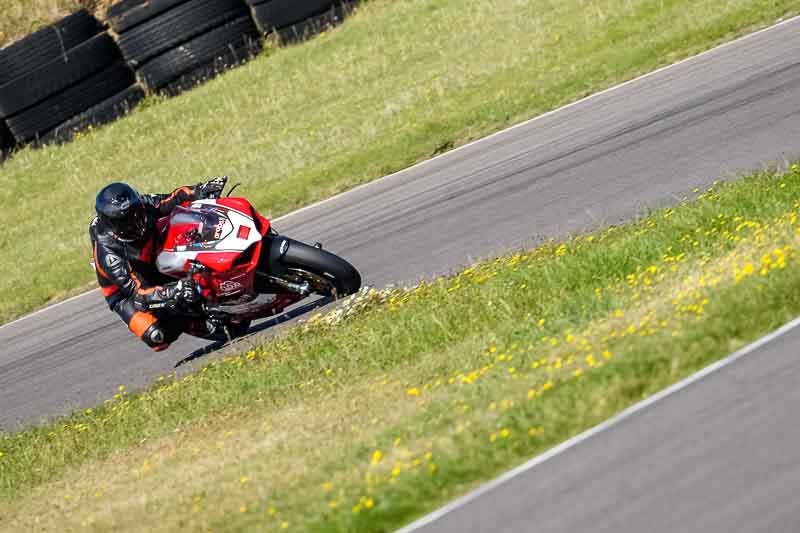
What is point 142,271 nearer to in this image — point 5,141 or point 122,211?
point 122,211

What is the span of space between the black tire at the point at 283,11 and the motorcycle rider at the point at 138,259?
11789 millimetres

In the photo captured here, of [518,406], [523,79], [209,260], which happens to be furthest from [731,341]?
[523,79]

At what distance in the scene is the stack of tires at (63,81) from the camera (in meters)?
20.2

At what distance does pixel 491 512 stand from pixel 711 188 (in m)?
5.78

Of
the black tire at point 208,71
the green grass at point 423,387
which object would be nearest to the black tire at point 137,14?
the black tire at point 208,71

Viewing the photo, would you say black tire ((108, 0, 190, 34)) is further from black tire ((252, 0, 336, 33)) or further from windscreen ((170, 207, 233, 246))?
windscreen ((170, 207, 233, 246))

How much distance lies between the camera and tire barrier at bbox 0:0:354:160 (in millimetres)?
20266

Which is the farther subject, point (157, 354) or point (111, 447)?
point (157, 354)

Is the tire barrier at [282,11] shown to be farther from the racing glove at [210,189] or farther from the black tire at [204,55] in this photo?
the racing glove at [210,189]

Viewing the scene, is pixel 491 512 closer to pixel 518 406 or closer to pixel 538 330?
pixel 518 406

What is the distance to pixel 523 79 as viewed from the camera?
57.0ft

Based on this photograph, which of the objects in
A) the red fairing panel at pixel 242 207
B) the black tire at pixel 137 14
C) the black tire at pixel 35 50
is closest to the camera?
the red fairing panel at pixel 242 207

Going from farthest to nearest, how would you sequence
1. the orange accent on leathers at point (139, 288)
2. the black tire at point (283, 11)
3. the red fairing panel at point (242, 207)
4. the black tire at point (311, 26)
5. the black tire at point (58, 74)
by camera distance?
the black tire at point (311, 26) < the black tire at point (283, 11) < the black tire at point (58, 74) < the red fairing panel at point (242, 207) < the orange accent on leathers at point (139, 288)

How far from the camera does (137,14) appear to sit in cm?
2069
